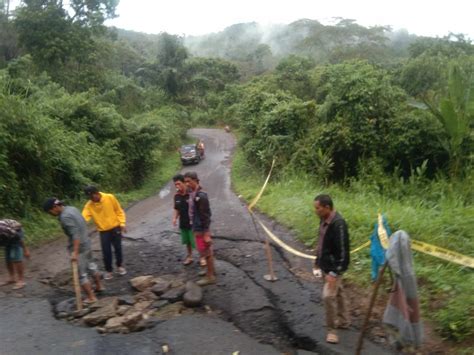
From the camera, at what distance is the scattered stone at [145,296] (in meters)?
6.27

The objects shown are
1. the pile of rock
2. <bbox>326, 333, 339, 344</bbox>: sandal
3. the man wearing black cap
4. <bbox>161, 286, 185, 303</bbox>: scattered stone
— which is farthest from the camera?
<bbox>161, 286, 185, 303</bbox>: scattered stone

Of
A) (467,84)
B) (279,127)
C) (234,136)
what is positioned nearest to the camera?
(467,84)

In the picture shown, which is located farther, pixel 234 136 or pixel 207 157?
pixel 234 136

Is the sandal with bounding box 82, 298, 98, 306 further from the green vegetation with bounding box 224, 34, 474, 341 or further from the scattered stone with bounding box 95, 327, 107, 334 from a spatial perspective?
the green vegetation with bounding box 224, 34, 474, 341

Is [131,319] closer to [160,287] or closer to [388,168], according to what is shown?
[160,287]

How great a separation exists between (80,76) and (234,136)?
46.4ft

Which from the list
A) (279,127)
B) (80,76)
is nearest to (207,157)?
(80,76)

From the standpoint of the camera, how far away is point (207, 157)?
29734 millimetres

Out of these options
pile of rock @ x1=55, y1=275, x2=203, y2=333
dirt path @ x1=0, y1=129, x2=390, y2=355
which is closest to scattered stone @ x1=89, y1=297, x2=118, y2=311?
pile of rock @ x1=55, y1=275, x2=203, y2=333

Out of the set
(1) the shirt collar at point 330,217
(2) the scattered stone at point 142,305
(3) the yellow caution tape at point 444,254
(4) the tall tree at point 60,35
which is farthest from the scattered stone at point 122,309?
(4) the tall tree at point 60,35

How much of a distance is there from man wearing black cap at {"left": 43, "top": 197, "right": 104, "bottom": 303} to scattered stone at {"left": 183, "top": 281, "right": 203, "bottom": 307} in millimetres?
1251

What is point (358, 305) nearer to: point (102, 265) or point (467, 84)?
point (102, 265)

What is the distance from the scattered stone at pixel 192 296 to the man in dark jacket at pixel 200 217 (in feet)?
0.84

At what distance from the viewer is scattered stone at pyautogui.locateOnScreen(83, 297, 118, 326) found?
217 inches
